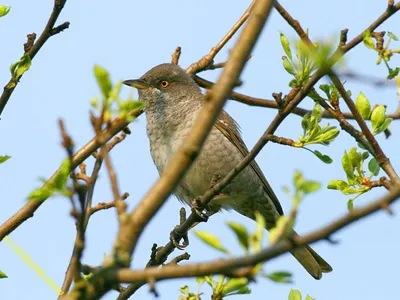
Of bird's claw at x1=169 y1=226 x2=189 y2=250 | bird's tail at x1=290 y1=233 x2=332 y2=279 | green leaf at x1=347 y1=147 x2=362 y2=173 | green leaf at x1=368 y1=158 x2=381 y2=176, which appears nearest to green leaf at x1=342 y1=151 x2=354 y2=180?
green leaf at x1=347 y1=147 x2=362 y2=173

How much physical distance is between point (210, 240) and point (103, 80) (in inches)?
24.0

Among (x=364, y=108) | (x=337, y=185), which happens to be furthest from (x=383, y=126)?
(x=337, y=185)

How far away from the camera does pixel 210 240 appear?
82.7 inches

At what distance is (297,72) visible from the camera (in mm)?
3912

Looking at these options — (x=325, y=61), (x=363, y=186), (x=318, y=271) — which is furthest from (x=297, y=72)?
(x=318, y=271)

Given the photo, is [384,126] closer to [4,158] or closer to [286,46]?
[286,46]

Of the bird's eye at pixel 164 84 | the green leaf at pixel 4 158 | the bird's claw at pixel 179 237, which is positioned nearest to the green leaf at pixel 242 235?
the green leaf at pixel 4 158

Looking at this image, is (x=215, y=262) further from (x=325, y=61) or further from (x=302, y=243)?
(x=325, y=61)

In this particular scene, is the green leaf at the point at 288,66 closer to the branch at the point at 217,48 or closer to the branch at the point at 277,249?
the branch at the point at 277,249

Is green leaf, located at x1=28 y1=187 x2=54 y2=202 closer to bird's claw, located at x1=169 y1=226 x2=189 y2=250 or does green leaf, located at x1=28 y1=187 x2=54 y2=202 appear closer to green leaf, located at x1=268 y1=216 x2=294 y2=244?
green leaf, located at x1=268 y1=216 x2=294 y2=244

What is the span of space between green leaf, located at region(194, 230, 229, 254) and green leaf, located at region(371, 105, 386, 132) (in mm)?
2678

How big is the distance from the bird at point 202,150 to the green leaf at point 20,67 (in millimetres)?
3065

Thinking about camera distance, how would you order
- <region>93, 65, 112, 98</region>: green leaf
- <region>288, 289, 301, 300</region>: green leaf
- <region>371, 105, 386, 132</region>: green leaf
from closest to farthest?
<region>93, 65, 112, 98</region>: green leaf < <region>288, 289, 301, 300</region>: green leaf < <region>371, 105, 386, 132</region>: green leaf

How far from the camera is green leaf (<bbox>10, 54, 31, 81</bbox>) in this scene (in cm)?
438
